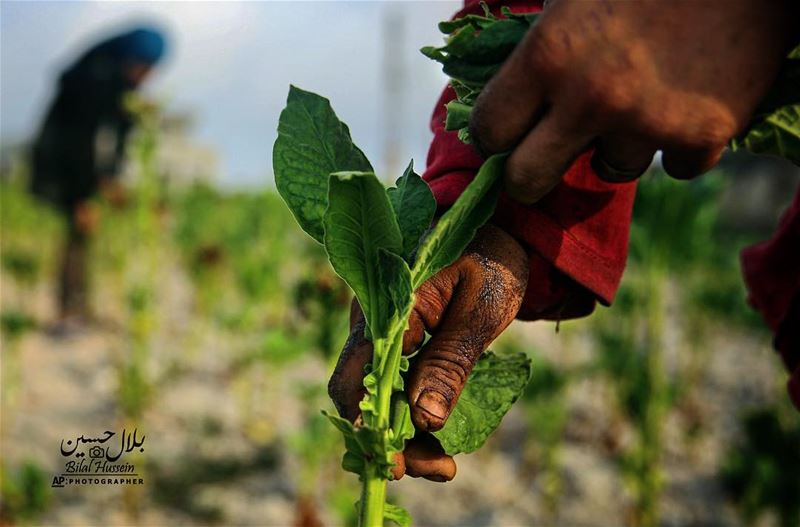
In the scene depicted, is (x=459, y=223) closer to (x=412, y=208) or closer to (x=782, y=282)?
(x=412, y=208)

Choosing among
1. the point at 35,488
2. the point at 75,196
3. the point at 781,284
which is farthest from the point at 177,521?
the point at 75,196

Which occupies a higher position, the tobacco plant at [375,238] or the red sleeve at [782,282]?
the tobacco plant at [375,238]

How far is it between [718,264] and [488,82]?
763 cm

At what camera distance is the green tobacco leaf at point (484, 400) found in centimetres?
76

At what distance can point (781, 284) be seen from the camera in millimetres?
1399

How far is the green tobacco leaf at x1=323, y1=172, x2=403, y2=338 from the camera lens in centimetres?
63

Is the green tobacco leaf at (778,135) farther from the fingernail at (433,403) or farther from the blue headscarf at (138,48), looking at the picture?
the blue headscarf at (138,48)

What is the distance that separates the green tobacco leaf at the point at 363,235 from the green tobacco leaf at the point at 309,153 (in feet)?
0.15

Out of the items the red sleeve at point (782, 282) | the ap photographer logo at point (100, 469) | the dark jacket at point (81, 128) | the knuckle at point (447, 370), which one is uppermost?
the knuckle at point (447, 370)

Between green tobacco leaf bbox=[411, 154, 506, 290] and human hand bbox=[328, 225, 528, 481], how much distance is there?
0.19 feet

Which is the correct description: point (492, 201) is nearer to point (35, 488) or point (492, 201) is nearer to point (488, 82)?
point (488, 82)

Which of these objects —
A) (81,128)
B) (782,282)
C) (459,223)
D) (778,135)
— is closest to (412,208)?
(459,223)

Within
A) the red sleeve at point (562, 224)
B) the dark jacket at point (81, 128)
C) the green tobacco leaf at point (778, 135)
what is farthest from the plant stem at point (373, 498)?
the dark jacket at point (81, 128)

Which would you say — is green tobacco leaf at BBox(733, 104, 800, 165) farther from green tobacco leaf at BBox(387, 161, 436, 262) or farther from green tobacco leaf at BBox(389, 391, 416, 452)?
green tobacco leaf at BBox(389, 391, 416, 452)
